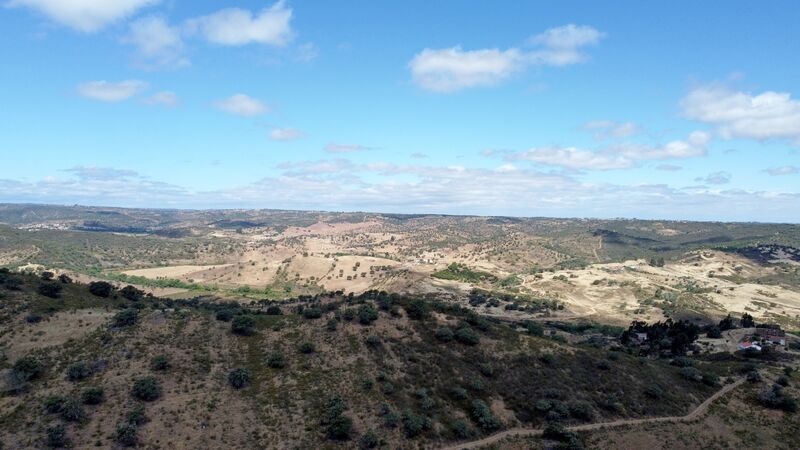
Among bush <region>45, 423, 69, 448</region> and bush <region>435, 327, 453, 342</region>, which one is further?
bush <region>435, 327, 453, 342</region>

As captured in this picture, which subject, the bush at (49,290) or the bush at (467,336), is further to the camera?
the bush at (49,290)

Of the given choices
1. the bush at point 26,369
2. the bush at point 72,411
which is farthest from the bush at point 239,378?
the bush at point 26,369

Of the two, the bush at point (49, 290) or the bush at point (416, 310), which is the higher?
the bush at point (49, 290)

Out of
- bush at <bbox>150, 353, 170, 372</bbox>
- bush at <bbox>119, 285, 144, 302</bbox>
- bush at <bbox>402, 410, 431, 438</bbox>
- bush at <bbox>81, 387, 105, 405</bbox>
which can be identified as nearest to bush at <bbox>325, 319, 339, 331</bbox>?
bush at <bbox>402, 410, 431, 438</bbox>

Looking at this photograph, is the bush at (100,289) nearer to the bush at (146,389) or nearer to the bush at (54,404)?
the bush at (146,389)

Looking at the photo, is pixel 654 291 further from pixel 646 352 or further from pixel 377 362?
pixel 377 362

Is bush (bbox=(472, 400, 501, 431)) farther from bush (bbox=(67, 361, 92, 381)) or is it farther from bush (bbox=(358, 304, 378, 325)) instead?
bush (bbox=(67, 361, 92, 381))

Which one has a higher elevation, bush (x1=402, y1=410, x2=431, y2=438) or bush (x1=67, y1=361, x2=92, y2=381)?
bush (x1=67, y1=361, x2=92, y2=381)
